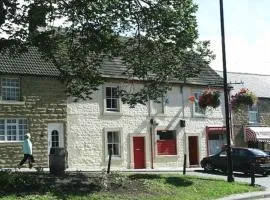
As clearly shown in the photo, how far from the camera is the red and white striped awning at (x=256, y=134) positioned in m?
40.3

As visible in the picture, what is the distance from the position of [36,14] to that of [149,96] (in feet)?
18.7

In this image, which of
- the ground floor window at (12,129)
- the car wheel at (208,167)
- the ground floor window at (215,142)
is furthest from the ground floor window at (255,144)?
the ground floor window at (12,129)

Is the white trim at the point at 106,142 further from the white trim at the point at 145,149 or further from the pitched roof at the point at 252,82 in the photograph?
the pitched roof at the point at 252,82

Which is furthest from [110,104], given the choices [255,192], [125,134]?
[255,192]

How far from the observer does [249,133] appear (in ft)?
133

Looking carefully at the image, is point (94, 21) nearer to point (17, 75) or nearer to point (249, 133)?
point (17, 75)

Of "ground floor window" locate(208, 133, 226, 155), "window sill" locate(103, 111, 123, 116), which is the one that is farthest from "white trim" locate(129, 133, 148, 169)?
"ground floor window" locate(208, 133, 226, 155)

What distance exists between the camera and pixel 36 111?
30328 mm

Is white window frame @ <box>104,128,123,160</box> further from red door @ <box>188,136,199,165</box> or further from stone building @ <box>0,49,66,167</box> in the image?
red door @ <box>188,136,199,165</box>

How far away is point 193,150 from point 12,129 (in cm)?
1350

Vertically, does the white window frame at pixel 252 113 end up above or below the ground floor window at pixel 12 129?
above

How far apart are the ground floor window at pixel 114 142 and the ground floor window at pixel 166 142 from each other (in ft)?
10.5

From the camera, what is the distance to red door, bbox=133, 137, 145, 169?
112ft

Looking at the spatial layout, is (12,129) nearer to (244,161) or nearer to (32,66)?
(32,66)
